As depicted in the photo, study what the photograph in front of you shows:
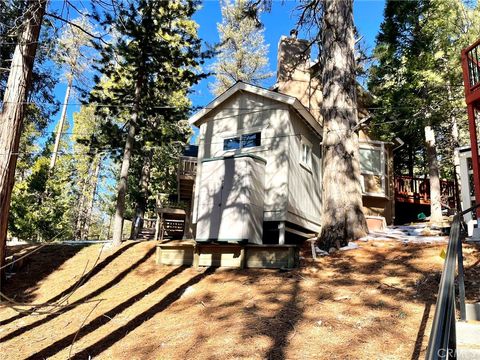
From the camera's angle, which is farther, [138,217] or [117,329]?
[138,217]

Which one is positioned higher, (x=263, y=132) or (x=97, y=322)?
(x=263, y=132)

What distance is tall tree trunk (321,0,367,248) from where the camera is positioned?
8727 millimetres

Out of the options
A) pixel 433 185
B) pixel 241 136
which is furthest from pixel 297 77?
pixel 433 185

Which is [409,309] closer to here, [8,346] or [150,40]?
[8,346]

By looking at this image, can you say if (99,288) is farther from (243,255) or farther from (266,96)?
(266,96)

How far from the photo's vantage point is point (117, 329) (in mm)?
5902

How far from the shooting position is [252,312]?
5469 millimetres

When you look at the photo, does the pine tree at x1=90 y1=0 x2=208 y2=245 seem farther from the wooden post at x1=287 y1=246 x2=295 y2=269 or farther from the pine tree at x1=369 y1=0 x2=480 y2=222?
the pine tree at x1=369 y1=0 x2=480 y2=222

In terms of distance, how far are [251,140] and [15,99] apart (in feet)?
21.6

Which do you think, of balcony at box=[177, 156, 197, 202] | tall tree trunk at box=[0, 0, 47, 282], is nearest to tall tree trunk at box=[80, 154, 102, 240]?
balcony at box=[177, 156, 197, 202]

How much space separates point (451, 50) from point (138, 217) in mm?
14539

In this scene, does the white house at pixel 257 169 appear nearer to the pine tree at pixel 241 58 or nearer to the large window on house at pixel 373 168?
the large window on house at pixel 373 168

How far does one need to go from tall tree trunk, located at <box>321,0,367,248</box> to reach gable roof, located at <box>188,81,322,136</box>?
1.10 meters

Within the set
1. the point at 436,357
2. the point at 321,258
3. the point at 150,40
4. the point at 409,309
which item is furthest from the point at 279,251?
the point at 150,40
